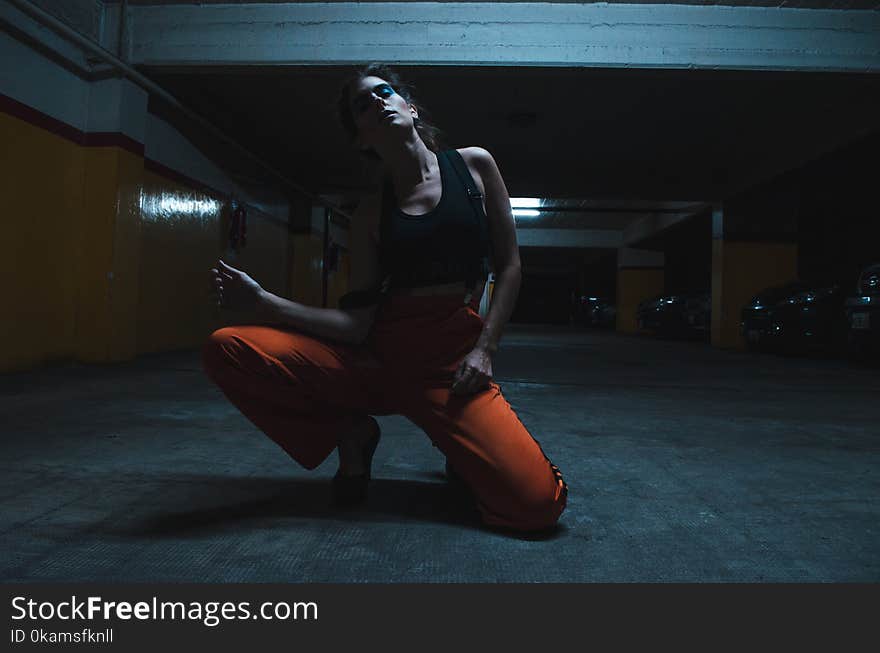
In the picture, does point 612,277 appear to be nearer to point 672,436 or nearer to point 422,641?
point 672,436

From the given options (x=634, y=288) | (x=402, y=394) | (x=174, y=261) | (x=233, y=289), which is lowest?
(x=402, y=394)

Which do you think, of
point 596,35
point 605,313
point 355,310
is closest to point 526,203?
point 605,313

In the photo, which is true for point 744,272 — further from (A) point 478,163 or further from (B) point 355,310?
(B) point 355,310

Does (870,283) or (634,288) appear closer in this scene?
(870,283)

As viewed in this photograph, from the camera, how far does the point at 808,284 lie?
28.8 ft

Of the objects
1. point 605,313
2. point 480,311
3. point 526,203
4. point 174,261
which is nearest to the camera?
point 480,311

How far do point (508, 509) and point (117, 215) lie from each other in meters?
5.51

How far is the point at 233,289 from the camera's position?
1.64m

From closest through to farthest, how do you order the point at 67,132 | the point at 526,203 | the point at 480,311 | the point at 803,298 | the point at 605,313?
the point at 480,311 → the point at 67,132 → the point at 803,298 → the point at 526,203 → the point at 605,313

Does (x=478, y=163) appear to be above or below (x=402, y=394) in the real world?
above

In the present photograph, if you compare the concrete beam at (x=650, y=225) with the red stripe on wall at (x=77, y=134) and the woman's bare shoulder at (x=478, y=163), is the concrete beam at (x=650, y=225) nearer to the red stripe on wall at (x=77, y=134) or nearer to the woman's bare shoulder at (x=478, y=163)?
the red stripe on wall at (x=77, y=134)

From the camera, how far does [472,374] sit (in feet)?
5.64

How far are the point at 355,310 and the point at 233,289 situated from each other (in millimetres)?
335

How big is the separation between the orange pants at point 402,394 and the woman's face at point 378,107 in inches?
18.8
